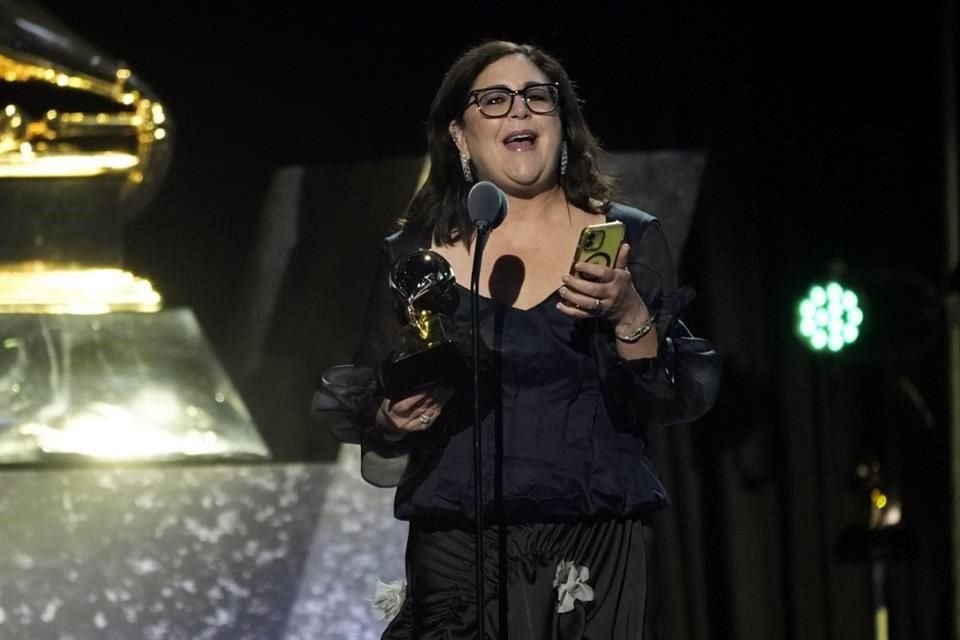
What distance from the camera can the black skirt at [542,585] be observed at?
1.94m

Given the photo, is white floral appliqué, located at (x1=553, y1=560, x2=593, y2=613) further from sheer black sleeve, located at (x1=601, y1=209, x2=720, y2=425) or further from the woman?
sheer black sleeve, located at (x1=601, y1=209, x2=720, y2=425)

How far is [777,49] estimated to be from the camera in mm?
3570

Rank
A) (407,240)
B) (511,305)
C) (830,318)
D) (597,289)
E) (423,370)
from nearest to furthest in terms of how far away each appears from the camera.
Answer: (597,289)
(423,370)
(511,305)
(407,240)
(830,318)

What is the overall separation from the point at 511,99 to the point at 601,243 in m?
0.37

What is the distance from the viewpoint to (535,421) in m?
1.95

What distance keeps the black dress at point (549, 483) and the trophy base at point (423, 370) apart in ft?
0.29

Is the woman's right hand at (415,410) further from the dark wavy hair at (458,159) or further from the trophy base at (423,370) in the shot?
the dark wavy hair at (458,159)

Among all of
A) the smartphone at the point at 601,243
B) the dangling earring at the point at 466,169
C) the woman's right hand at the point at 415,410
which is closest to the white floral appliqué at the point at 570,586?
the woman's right hand at the point at 415,410

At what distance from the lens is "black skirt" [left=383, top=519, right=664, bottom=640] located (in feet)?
6.36

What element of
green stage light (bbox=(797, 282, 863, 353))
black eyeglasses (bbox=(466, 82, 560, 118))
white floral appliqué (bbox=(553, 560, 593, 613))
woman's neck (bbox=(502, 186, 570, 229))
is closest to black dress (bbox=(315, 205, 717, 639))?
white floral appliqué (bbox=(553, 560, 593, 613))

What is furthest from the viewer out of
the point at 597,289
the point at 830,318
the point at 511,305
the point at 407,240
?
the point at 830,318

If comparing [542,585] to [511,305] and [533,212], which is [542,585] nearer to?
[511,305]

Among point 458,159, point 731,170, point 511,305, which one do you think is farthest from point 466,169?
point 731,170

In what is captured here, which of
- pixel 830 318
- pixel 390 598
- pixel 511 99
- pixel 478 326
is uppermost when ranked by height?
pixel 511 99
